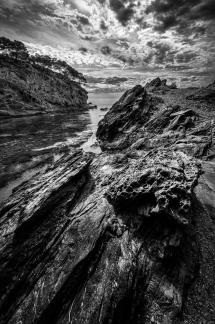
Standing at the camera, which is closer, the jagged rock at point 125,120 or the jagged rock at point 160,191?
the jagged rock at point 160,191

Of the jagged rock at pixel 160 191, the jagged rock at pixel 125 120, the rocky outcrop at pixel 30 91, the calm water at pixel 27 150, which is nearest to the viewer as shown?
the jagged rock at pixel 160 191

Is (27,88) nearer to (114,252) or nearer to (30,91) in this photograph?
(30,91)

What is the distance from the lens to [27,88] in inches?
3324

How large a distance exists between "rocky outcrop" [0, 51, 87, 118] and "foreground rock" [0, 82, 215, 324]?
225 feet

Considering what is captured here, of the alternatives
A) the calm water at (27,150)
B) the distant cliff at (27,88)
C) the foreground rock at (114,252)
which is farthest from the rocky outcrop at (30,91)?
the foreground rock at (114,252)

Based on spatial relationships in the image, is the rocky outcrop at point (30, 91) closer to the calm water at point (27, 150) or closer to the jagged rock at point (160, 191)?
the calm water at point (27, 150)

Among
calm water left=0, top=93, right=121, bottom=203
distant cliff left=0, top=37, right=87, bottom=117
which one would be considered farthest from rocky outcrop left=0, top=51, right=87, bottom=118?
calm water left=0, top=93, right=121, bottom=203

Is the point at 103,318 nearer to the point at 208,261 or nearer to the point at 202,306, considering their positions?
the point at 202,306

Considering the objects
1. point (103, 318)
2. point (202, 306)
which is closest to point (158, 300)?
point (202, 306)

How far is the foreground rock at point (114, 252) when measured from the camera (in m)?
6.87

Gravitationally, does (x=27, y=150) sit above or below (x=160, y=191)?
below

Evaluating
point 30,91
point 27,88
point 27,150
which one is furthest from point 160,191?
point 27,88

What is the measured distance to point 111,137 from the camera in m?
33.5

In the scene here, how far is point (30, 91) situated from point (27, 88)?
2373 millimetres
